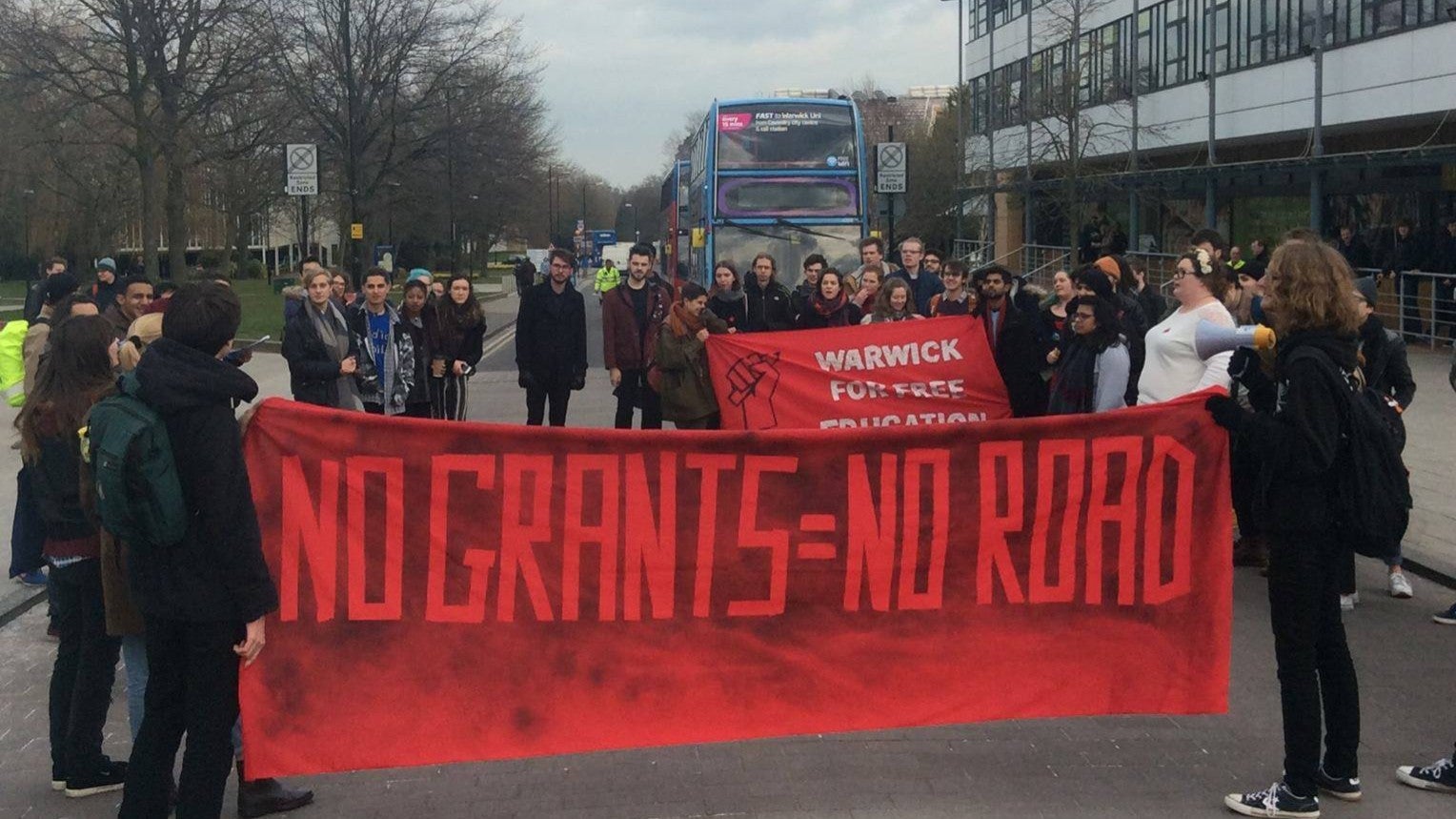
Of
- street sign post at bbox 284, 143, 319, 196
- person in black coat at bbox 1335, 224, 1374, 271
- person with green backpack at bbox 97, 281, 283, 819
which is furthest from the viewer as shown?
street sign post at bbox 284, 143, 319, 196

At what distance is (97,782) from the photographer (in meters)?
5.54

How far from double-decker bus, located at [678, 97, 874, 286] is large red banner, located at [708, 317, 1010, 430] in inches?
666

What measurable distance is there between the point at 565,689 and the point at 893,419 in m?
4.61

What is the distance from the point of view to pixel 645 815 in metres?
5.19

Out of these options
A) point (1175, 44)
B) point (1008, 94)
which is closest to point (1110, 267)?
point (1008, 94)

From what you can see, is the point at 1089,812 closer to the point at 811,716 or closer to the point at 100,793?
the point at 811,716

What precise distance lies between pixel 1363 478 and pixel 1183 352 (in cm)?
245

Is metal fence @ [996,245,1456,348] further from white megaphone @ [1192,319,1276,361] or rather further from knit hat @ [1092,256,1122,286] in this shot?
white megaphone @ [1192,319,1276,361]

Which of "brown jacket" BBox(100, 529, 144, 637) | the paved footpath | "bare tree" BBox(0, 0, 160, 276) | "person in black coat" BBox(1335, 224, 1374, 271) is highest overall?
"bare tree" BBox(0, 0, 160, 276)

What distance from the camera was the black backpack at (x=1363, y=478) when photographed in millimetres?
4969

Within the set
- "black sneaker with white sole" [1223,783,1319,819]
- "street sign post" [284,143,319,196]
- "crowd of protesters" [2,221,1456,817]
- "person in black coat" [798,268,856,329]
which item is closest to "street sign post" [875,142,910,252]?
"street sign post" [284,143,319,196]

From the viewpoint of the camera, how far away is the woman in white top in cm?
728

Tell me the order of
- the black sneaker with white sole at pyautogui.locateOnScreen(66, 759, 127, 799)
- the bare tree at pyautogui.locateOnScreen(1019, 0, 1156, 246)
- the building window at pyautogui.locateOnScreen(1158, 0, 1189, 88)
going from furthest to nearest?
1. the building window at pyautogui.locateOnScreen(1158, 0, 1189, 88)
2. the bare tree at pyautogui.locateOnScreen(1019, 0, 1156, 246)
3. the black sneaker with white sole at pyautogui.locateOnScreen(66, 759, 127, 799)

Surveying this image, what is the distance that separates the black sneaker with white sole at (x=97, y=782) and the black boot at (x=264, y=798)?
0.51 meters
